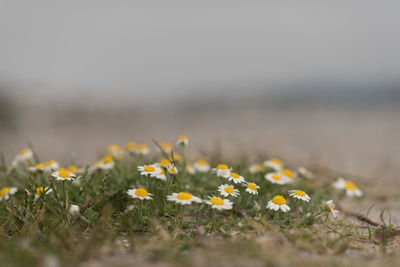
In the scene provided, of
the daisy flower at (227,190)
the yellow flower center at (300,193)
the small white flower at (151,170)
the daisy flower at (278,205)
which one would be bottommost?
the daisy flower at (278,205)

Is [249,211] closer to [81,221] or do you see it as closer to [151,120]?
[81,221]

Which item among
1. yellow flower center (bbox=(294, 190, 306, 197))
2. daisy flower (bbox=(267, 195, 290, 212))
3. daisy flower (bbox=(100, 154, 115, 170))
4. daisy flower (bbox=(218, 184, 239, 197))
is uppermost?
daisy flower (bbox=(100, 154, 115, 170))

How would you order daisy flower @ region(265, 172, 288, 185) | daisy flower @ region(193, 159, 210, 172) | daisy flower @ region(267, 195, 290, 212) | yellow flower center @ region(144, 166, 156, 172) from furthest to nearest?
daisy flower @ region(193, 159, 210, 172), daisy flower @ region(265, 172, 288, 185), yellow flower center @ region(144, 166, 156, 172), daisy flower @ region(267, 195, 290, 212)

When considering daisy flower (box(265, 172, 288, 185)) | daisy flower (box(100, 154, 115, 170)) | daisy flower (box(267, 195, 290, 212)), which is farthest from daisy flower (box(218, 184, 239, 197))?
daisy flower (box(100, 154, 115, 170))

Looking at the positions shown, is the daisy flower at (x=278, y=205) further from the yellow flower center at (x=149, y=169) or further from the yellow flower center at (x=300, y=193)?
the yellow flower center at (x=149, y=169)

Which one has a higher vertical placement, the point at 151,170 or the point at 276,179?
the point at 151,170

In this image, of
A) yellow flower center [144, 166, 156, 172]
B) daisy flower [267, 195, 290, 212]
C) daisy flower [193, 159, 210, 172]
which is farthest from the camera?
daisy flower [193, 159, 210, 172]

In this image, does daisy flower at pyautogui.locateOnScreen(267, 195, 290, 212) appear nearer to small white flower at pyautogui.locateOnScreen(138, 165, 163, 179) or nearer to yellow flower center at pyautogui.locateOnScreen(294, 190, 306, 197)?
yellow flower center at pyautogui.locateOnScreen(294, 190, 306, 197)

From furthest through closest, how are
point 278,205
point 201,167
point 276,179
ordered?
point 201,167
point 276,179
point 278,205

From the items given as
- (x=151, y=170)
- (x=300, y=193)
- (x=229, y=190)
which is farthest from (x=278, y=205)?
(x=151, y=170)

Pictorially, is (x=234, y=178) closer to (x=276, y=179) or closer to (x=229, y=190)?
(x=229, y=190)

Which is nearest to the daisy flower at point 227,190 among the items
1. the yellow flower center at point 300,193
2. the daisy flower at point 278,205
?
the daisy flower at point 278,205
